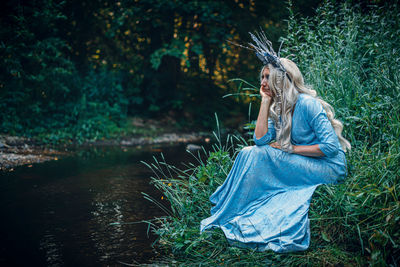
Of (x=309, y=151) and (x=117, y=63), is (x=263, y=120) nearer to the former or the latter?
(x=309, y=151)

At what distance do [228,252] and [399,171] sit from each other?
4.53 ft

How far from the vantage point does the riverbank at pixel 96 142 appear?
620 cm

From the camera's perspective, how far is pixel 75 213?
3.77 meters

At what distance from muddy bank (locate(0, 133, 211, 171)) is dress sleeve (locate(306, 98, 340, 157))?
4.77 meters

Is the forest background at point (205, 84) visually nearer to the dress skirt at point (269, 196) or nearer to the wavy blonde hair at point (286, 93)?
the dress skirt at point (269, 196)

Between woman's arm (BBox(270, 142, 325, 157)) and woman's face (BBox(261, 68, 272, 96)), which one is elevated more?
woman's face (BBox(261, 68, 272, 96))

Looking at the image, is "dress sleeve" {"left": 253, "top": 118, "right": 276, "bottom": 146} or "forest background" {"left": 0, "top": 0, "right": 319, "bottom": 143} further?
"forest background" {"left": 0, "top": 0, "right": 319, "bottom": 143}

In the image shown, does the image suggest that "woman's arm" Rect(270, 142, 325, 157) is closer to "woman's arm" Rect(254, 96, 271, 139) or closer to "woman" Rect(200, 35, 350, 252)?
"woman" Rect(200, 35, 350, 252)

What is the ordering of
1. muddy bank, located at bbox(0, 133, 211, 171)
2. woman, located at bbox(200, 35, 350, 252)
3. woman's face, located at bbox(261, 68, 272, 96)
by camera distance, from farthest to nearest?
muddy bank, located at bbox(0, 133, 211, 171), woman's face, located at bbox(261, 68, 272, 96), woman, located at bbox(200, 35, 350, 252)

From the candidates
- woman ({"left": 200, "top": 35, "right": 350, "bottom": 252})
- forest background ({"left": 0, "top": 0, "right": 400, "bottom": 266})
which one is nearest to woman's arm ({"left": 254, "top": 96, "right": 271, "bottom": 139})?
woman ({"left": 200, "top": 35, "right": 350, "bottom": 252})

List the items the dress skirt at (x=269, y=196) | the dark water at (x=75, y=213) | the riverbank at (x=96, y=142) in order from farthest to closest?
the riverbank at (x=96, y=142), the dark water at (x=75, y=213), the dress skirt at (x=269, y=196)

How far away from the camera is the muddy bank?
6.01 meters

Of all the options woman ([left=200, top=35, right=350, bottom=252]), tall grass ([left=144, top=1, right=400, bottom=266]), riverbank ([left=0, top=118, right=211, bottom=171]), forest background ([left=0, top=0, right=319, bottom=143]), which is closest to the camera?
tall grass ([left=144, top=1, right=400, bottom=266])

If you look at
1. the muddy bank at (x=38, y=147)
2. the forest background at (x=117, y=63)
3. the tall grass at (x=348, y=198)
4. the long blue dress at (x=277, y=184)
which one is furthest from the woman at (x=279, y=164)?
the forest background at (x=117, y=63)
